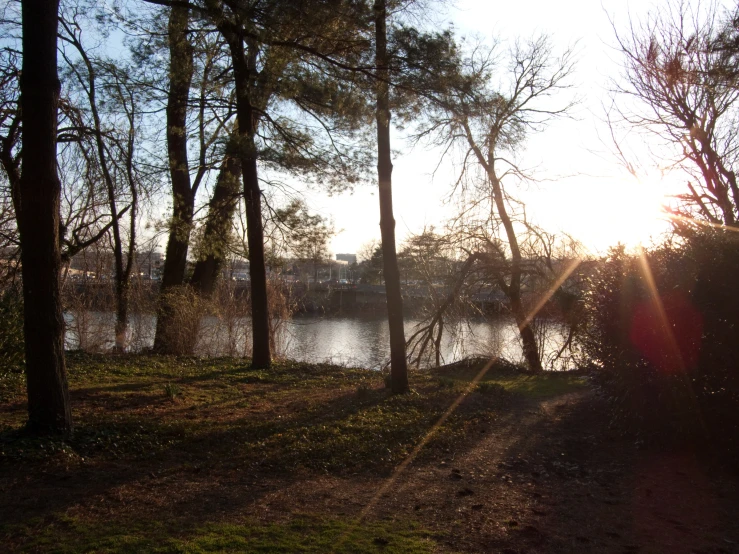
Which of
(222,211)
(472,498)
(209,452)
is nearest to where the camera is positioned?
(472,498)

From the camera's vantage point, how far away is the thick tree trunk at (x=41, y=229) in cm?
571

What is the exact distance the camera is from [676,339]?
20.8 ft

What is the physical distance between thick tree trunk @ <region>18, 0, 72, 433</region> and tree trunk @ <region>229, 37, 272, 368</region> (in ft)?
16.3

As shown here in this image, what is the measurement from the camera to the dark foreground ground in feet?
13.8

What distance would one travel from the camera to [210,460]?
5.88 meters

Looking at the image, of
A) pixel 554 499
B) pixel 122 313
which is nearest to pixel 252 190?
pixel 122 313

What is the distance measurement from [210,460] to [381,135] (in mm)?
5965

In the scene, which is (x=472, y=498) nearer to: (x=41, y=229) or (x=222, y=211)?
(x=41, y=229)

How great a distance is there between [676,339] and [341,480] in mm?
3656

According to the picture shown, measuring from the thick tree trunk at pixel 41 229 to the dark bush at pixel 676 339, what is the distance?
5.81m

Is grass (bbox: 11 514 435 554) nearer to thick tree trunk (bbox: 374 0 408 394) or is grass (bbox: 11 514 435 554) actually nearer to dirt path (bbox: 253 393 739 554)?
dirt path (bbox: 253 393 739 554)

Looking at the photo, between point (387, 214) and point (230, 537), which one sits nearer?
point (230, 537)

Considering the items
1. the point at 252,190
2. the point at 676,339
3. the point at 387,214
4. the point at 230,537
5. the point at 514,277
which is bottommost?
the point at 230,537

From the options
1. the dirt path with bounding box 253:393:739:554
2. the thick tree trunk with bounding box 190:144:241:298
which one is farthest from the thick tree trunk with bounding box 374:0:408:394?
the thick tree trunk with bounding box 190:144:241:298
